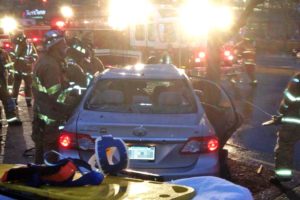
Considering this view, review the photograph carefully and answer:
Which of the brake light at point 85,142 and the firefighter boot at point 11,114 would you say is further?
the firefighter boot at point 11,114

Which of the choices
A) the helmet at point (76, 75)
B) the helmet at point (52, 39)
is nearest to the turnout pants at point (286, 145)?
the helmet at point (52, 39)

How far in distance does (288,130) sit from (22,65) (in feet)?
25.2

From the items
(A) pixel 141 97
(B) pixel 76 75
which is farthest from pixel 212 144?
(B) pixel 76 75

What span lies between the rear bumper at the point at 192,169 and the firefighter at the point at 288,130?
4.80 ft

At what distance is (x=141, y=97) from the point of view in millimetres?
5617

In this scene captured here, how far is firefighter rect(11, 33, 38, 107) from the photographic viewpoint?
12.4 meters

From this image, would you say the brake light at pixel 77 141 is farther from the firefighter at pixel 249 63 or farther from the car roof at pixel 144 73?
the firefighter at pixel 249 63

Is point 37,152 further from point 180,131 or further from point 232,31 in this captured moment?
point 232,31

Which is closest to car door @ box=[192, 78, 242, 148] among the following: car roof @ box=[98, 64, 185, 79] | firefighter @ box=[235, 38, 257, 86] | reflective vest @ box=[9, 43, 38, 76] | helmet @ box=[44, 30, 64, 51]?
car roof @ box=[98, 64, 185, 79]

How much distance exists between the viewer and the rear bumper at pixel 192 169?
4844 millimetres

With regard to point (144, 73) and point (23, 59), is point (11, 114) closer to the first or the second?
point (23, 59)

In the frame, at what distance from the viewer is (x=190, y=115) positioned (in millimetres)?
5238

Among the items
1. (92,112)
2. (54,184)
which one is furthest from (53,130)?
(54,184)

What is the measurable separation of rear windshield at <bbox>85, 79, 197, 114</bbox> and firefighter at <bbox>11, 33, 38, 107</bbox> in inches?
274
